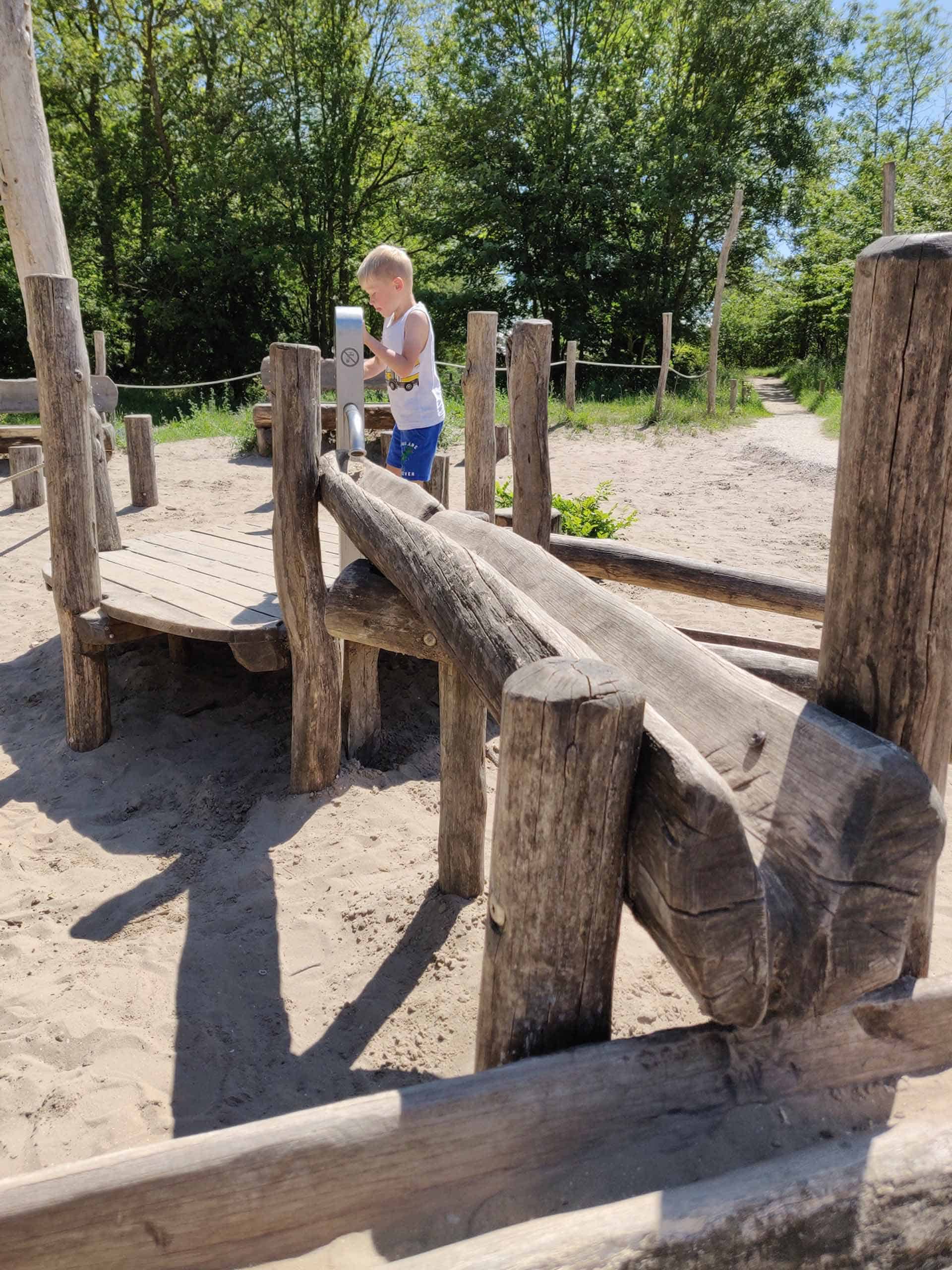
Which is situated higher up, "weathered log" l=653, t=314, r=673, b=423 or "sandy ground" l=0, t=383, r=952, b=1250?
"weathered log" l=653, t=314, r=673, b=423

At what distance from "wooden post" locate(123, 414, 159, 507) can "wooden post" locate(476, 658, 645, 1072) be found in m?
7.27

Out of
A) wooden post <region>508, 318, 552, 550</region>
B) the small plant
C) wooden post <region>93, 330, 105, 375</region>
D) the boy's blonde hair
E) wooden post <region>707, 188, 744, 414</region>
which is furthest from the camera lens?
wooden post <region>707, 188, 744, 414</region>

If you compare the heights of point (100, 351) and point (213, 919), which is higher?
point (100, 351)

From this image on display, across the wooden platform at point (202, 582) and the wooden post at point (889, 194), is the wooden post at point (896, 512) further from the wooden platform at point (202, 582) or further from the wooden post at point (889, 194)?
the wooden post at point (889, 194)

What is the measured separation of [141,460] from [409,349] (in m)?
4.88

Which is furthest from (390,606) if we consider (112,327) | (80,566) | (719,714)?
(112,327)

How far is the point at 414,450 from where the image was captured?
4.35 m

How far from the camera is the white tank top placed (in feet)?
13.6

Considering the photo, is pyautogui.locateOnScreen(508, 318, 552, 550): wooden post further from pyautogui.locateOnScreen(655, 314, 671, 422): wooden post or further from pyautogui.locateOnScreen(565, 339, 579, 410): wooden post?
pyautogui.locateOnScreen(565, 339, 579, 410): wooden post

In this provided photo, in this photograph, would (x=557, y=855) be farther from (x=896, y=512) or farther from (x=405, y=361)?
(x=405, y=361)

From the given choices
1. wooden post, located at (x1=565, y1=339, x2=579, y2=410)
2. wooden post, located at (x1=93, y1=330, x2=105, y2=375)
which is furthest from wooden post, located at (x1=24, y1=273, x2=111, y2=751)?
wooden post, located at (x1=565, y1=339, x2=579, y2=410)

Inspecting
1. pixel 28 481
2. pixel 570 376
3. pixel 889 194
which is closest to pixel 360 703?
pixel 28 481

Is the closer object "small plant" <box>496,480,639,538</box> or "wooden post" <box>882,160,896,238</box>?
"small plant" <box>496,480,639,538</box>

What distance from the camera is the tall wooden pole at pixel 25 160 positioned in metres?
4.77
